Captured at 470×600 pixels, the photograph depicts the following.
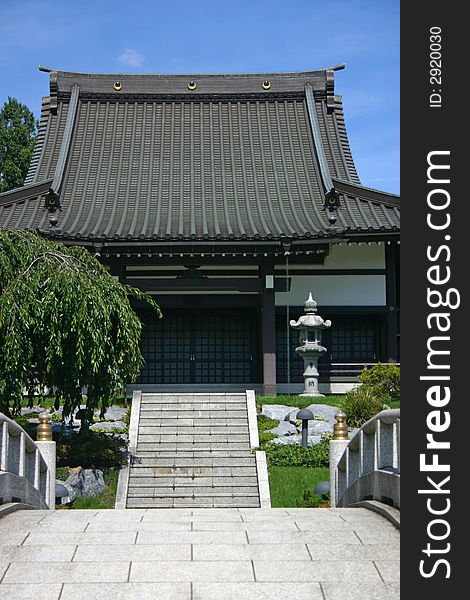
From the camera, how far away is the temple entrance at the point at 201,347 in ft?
79.9

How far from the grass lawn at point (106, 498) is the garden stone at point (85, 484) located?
0.34 ft

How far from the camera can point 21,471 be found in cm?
1138

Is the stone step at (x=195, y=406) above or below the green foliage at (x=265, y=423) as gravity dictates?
above

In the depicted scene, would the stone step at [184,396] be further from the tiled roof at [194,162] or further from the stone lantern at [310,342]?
the tiled roof at [194,162]

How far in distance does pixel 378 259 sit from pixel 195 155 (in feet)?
22.2

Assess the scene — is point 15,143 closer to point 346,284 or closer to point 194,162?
point 194,162

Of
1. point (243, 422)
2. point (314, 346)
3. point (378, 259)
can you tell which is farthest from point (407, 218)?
point (378, 259)

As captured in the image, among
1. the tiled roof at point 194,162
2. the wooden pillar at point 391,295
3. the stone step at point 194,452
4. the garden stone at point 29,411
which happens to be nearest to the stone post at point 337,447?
the stone step at point 194,452

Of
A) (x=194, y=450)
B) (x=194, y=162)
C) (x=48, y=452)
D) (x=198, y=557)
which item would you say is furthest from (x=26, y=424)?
(x=198, y=557)

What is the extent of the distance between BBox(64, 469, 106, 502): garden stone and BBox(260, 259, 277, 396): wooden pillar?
683cm

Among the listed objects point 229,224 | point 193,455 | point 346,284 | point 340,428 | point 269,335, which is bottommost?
point 193,455

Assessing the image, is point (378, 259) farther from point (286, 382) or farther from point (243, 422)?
point (243, 422)

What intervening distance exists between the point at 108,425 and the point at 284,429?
148 inches

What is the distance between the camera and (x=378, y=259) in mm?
23375
